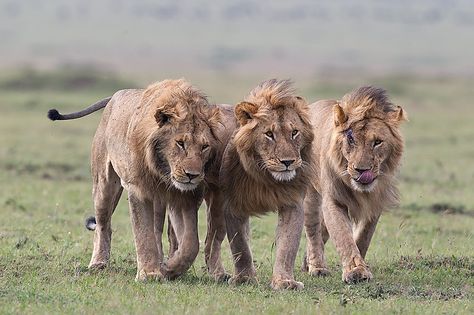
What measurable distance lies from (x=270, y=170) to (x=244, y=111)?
418 millimetres

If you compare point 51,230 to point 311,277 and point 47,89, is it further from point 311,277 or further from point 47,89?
point 47,89

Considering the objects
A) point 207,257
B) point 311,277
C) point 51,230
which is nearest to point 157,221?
point 207,257

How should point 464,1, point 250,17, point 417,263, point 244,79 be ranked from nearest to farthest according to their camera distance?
point 417,263 < point 244,79 < point 250,17 < point 464,1

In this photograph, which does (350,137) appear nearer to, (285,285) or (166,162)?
(285,285)

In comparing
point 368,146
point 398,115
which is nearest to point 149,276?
point 368,146

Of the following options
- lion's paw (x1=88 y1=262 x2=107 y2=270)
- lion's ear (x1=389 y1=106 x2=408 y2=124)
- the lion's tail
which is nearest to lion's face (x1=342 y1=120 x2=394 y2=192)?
lion's ear (x1=389 y1=106 x2=408 y2=124)

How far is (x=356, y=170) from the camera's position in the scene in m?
7.28

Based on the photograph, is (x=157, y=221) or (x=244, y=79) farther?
(x=244, y=79)

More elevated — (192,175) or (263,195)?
(192,175)

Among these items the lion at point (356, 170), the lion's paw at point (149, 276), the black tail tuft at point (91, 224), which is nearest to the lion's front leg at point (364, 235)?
the lion at point (356, 170)

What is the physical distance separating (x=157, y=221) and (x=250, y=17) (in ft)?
261

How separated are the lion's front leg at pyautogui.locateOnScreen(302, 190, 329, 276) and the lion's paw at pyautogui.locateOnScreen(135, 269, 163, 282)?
1.35 m

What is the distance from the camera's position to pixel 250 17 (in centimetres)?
8662

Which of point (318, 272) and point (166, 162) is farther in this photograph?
point (318, 272)
